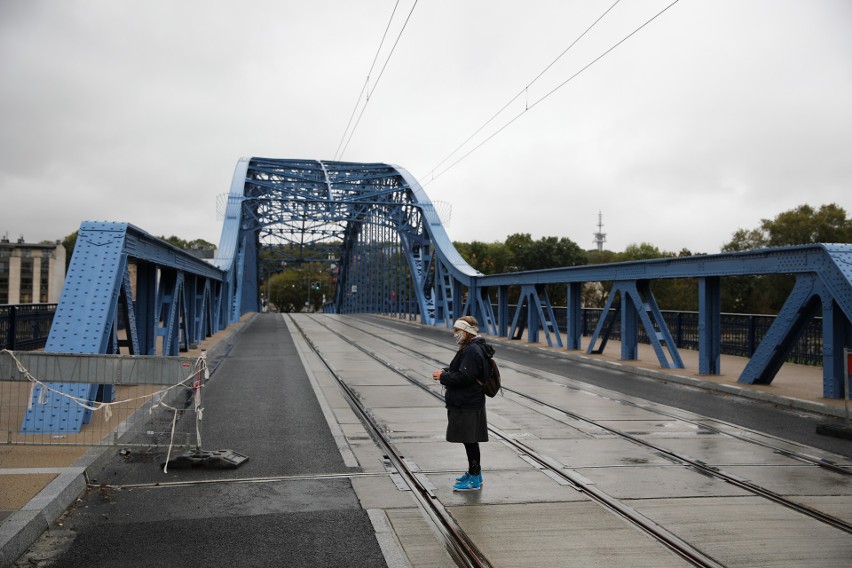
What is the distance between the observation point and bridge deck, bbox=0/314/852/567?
5.16 metres

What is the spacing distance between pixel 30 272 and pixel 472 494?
89.4 metres

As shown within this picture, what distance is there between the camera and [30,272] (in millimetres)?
83875

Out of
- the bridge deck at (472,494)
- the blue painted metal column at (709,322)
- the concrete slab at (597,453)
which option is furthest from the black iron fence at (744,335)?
the concrete slab at (597,453)

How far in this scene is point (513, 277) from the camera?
2680 cm

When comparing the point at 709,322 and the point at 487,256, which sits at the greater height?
the point at 487,256

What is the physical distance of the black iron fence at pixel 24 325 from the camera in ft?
47.4

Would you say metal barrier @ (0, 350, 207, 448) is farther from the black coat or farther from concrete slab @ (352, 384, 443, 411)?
concrete slab @ (352, 384, 443, 411)

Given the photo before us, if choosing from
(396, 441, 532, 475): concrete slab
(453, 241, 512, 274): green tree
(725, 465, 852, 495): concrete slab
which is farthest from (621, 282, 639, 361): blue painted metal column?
(453, 241, 512, 274): green tree

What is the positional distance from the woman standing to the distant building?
79665mm

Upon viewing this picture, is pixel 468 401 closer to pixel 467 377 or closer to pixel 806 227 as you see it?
pixel 467 377

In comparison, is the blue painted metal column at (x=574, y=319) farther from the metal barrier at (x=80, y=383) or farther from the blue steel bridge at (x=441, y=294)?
the metal barrier at (x=80, y=383)

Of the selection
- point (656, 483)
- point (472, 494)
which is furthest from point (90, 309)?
point (656, 483)

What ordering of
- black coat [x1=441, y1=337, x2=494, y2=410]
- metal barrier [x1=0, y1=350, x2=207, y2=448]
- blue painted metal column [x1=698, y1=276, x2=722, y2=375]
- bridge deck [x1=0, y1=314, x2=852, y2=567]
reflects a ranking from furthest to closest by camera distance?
blue painted metal column [x1=698, y1=276, x2=722, y2=375] → metal barrier [x1=0, y1=350, x2=207, y2=448] → black coat [x1=441, y1=337, x2=494, y2=410] → bridge deck [x1=0, y1=314, x2=852, y2=567]

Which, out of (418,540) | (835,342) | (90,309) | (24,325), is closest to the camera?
(418,540)
